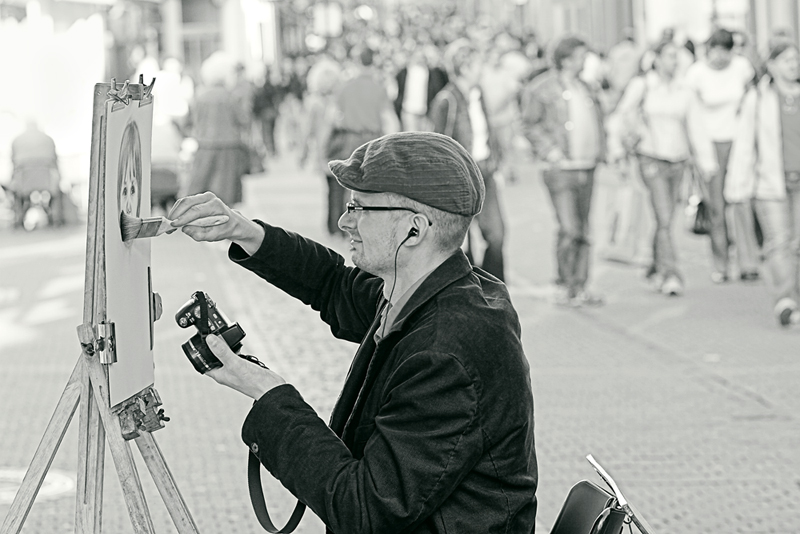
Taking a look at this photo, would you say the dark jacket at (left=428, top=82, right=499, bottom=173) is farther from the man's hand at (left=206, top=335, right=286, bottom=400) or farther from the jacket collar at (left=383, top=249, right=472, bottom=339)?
the man's hand at (left=206, top=335, right=286, bottom=400)

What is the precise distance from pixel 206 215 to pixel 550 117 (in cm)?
759

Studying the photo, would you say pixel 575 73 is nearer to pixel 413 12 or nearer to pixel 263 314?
pixel 263 314

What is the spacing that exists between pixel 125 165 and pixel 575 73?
25.6ft

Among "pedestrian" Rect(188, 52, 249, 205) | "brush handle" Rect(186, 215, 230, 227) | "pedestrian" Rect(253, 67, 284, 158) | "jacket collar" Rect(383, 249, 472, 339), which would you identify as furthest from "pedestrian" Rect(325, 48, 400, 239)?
"pedestrian" Rect(253, 67, 284, 158)

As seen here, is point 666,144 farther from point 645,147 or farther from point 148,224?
point 148,224

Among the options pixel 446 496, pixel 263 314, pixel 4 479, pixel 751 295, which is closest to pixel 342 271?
pixel 446 496

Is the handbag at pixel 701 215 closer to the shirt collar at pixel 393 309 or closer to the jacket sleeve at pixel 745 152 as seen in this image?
the jacket sleeve at pixel 745 152

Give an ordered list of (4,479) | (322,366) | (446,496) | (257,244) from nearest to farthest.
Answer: (446,496)
(257,244)
(4,479)
(322,366)

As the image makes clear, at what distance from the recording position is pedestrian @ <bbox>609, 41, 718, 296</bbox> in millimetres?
11281

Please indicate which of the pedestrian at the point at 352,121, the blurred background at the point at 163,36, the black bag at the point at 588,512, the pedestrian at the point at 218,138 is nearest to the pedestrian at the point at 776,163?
the blurred background at the point at 163,36

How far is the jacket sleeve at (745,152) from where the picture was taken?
9859 millimetres

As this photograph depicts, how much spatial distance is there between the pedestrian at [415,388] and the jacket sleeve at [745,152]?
22.6 feet

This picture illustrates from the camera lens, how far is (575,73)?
10812mm

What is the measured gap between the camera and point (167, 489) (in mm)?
3381
